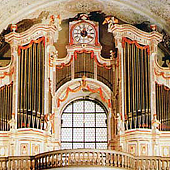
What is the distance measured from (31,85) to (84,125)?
347 centimetres

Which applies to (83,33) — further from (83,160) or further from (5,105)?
(83,160)

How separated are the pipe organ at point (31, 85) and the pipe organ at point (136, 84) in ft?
11.6

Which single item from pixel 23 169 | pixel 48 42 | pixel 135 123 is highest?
pixel 48 42

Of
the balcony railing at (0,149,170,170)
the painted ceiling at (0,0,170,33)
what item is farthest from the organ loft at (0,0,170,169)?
the painted ceiling at (0,0,170,33)

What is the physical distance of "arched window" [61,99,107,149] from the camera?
28.8m

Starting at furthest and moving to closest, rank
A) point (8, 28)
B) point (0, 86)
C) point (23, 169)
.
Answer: point (8, 28), point (0, 86), point (23, 169)

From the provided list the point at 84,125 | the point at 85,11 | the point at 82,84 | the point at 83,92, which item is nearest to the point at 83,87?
the point at 82,84

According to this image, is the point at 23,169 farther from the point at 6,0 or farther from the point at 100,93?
the point at 6,0

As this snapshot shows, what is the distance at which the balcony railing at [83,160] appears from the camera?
80.3 feet

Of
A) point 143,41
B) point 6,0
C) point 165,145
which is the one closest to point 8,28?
point 6,0

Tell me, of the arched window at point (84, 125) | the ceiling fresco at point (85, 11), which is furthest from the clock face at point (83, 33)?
the arched window at point (84, 125)

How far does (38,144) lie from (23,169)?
148 centimetres

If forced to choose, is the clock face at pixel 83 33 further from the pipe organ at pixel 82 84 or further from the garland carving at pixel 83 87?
the garland carving at pixel 83 87

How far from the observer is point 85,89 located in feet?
93.0
